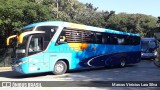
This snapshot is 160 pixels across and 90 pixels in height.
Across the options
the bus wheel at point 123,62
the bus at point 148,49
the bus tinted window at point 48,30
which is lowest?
the bus wheel at point 123,62

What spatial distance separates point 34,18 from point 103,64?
935cm

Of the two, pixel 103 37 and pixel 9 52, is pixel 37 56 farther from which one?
pixel 9 52

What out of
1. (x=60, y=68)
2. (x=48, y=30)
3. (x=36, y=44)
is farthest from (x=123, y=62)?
(x=36, y=44)

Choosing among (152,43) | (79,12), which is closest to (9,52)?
(152,43)

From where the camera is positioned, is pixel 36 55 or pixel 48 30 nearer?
pixel 36 55

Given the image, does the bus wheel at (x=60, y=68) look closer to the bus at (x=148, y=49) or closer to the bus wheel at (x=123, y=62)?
the bus wheel at (x=123, y=62)

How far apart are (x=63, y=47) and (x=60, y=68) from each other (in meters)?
1.26

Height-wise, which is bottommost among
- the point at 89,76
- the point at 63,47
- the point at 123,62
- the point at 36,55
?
the point at 89,76

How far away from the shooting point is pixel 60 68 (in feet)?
63.0

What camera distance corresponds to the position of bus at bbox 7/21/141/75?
685 inches

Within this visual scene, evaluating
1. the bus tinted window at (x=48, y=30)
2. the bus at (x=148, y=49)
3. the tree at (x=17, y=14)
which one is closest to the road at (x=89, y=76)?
the bus tinted window at (x=48, y=30)

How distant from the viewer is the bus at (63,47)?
1741cm

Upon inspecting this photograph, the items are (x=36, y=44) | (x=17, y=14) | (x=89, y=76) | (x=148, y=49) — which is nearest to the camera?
(x=36, y=44)

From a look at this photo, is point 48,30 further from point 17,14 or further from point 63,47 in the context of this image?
point 17,14
